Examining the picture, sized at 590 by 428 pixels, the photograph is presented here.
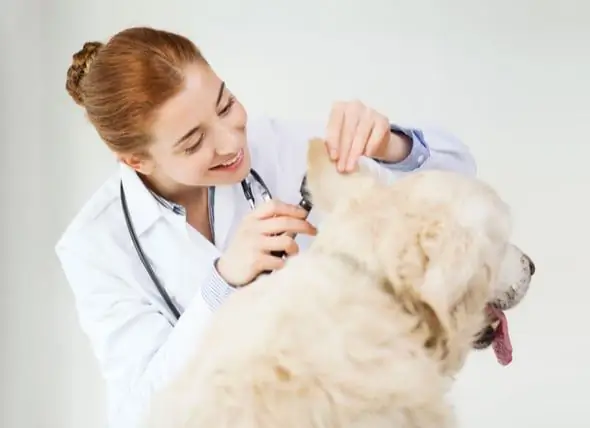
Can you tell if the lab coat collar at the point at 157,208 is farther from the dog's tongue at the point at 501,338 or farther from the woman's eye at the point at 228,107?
the dog's tongue at the point at 501,338

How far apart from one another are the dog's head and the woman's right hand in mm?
36

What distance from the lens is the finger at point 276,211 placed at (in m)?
0.91

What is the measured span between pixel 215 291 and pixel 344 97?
18.3 inches

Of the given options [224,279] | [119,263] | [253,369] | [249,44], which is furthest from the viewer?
[249,44]

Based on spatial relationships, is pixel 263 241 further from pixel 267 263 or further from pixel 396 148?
pixel 396 148

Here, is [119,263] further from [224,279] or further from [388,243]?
[388,243]

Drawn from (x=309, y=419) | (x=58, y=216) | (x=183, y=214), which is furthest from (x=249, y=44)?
(x=309, y=419)

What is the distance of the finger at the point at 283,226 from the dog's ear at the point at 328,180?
3 cm

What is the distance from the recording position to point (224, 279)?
3.04ft

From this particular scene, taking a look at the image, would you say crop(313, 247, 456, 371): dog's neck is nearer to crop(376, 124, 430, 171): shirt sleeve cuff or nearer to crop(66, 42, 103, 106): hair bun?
crop(376, 124, 430, 171): shirt sleeve cuff

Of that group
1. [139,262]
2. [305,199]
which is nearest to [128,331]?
[139,262]

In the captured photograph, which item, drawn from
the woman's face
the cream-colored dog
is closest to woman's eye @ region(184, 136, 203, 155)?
the woman's face

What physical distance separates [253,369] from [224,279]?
176mm

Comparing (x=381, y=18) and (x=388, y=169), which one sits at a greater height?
(x=381, y=18)
